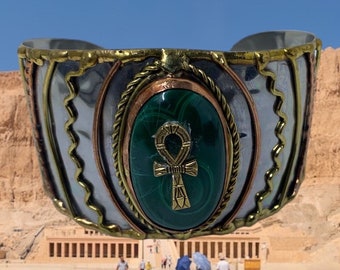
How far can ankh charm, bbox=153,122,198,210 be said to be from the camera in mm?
1676

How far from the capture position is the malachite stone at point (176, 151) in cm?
168

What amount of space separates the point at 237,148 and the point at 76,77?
43 cm

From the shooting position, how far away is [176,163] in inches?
66.6

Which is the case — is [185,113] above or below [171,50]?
below

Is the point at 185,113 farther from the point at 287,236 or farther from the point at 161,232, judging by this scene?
the point at 287,236

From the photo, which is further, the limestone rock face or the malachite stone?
the limestone rock face

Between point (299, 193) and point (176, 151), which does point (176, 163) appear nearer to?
point (176, 151)

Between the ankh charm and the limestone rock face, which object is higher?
the ankh charm

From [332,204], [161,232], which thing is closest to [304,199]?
[332,204]

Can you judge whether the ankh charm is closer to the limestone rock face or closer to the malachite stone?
the malachite stone

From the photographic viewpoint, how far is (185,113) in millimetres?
1681

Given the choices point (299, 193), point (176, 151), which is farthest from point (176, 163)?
point (299, 193)

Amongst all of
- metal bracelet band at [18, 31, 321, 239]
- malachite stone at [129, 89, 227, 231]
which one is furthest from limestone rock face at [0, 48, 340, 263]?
malachite stone at [129, 89, 227, 231]

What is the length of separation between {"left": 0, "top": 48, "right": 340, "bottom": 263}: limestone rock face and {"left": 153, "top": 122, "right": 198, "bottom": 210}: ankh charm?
2939 centimetres
